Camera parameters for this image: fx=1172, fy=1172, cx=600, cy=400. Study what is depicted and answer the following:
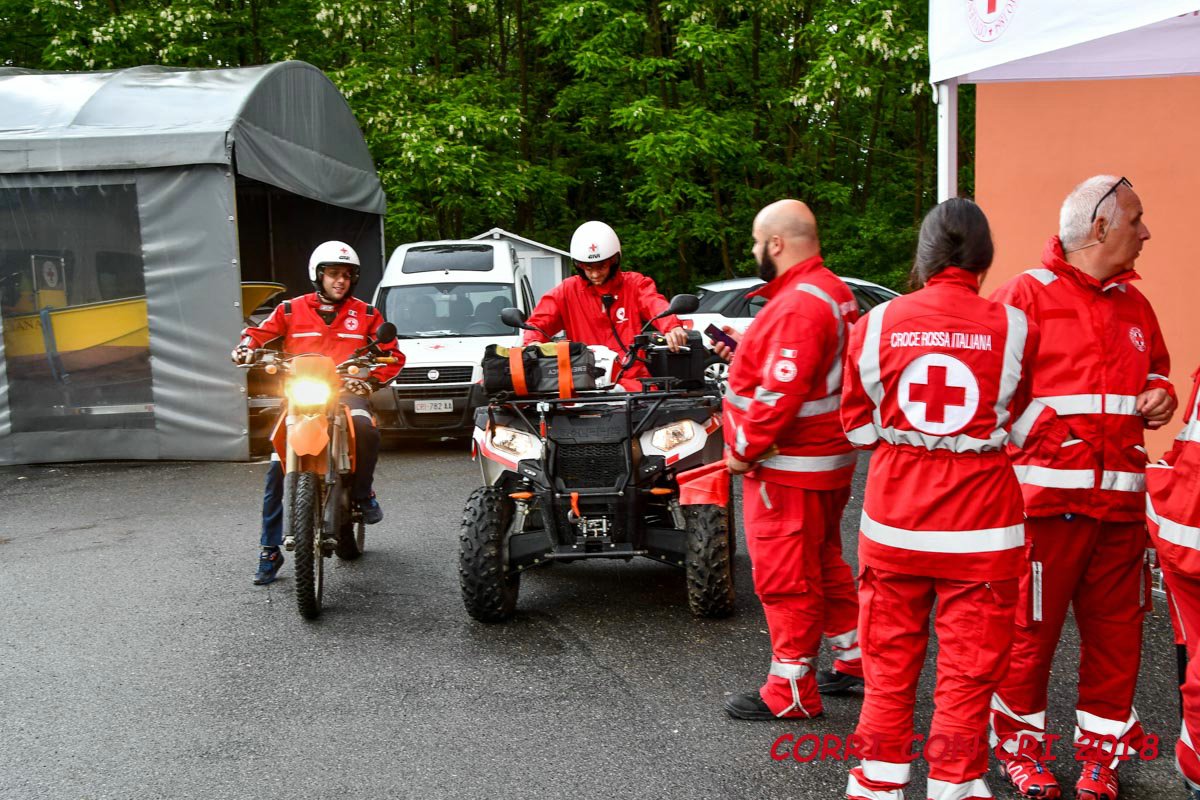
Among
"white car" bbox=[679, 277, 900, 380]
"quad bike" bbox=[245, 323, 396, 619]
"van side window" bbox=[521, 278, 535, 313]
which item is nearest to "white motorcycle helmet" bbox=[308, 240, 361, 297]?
"quad bike" bbox=[245, 323, 396, 619]

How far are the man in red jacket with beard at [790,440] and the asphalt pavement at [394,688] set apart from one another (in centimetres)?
34

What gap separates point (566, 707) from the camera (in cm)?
482

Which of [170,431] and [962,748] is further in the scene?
[170,431]

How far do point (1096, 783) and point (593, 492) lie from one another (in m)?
2.70

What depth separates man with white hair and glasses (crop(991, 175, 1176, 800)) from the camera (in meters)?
3.69

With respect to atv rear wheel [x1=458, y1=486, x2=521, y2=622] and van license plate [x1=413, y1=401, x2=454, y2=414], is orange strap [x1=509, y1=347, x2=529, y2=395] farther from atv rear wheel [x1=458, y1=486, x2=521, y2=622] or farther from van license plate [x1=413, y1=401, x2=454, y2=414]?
van license plate [x1=413, y1=401, x2=454, y2=414]

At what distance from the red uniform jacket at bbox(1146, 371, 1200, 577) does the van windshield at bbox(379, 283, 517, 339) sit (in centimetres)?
1011

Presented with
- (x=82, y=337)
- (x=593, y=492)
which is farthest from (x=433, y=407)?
(x=593, y=492)

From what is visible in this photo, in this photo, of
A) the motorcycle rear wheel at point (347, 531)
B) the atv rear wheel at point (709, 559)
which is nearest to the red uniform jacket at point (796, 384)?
the atv rear wheel at point (709, 559)

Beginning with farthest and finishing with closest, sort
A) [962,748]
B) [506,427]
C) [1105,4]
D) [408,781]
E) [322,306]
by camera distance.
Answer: [322,306], [506,427], [1105,4], [408,781], [962,748]

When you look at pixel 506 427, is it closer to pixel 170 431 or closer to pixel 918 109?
pixel 170 431

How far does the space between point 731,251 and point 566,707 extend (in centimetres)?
1995

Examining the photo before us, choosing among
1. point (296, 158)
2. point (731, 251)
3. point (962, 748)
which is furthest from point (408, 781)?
point (731, 251)

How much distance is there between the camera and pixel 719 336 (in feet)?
16.7
